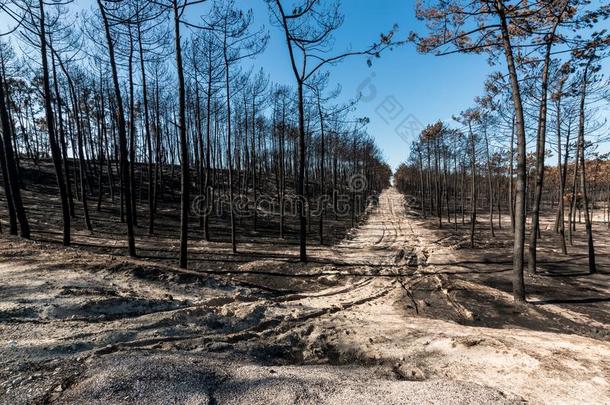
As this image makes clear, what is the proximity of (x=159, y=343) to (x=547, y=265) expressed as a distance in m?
15.5

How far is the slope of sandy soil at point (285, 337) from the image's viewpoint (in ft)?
11.0

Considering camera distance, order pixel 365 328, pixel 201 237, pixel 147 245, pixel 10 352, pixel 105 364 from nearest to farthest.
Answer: pixel 105 364
pixel 10 352
pixel 365 328
pixel 147 245
pixel 201 237

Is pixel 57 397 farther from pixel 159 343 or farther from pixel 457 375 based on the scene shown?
pixel 457 375

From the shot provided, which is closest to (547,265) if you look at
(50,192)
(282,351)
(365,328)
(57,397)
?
(365,328)

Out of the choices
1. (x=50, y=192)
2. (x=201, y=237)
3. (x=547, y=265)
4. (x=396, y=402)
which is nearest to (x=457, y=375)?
(x=396, y=402)

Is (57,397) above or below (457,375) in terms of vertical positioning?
above

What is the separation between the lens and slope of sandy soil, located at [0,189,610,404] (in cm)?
337

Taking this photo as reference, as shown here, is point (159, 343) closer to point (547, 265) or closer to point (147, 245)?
point (147, 245)

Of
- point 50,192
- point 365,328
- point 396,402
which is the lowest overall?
point 365,328

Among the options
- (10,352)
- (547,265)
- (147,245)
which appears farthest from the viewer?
(147,245)

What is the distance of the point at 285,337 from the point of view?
5.41 meters

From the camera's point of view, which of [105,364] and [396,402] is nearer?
[396,402]

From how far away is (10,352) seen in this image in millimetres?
3975

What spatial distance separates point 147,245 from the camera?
583 inches
